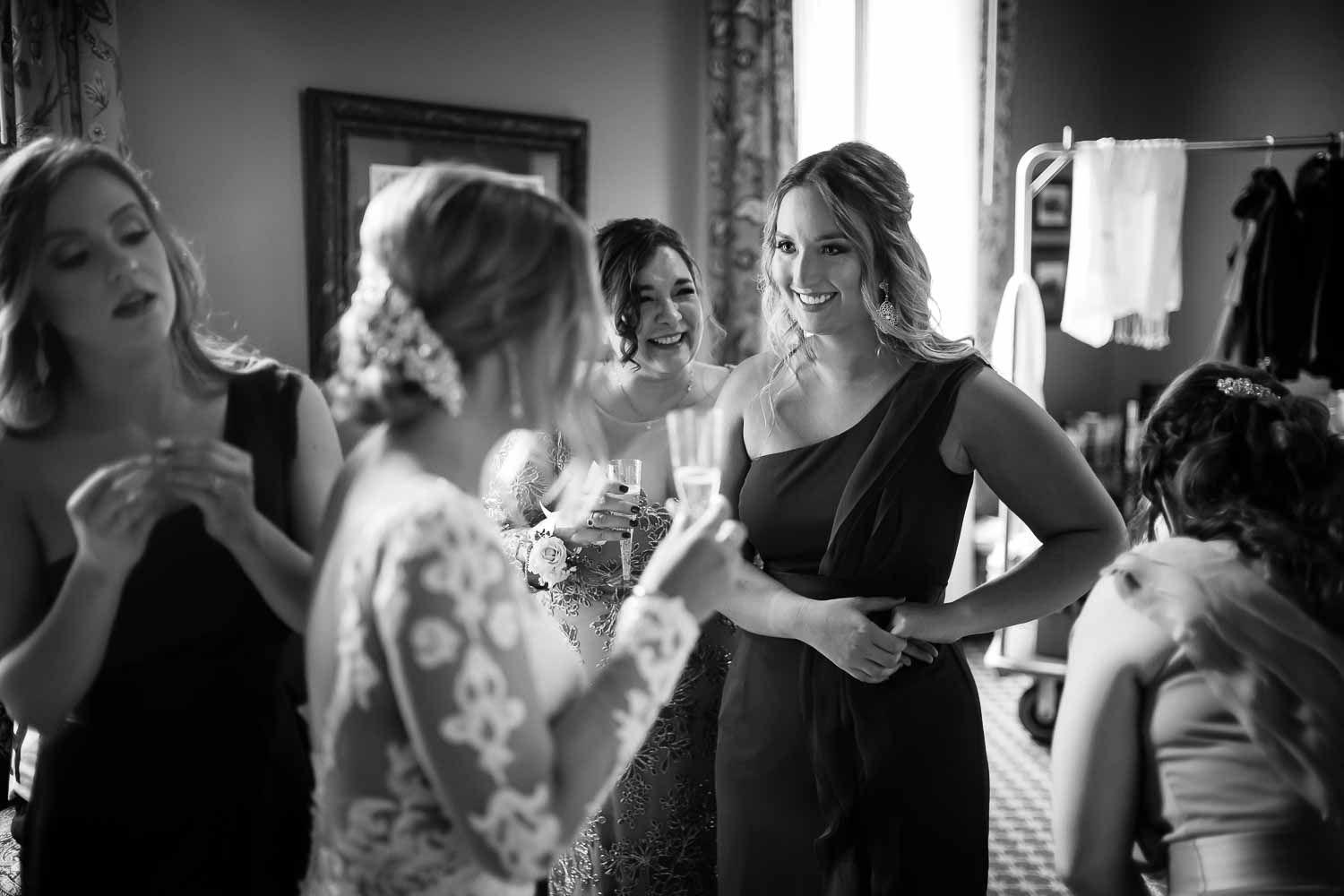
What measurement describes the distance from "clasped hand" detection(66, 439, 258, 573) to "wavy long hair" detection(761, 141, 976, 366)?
1.05 meters

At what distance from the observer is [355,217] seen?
3.79 meters

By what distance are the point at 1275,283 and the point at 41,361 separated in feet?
13.4

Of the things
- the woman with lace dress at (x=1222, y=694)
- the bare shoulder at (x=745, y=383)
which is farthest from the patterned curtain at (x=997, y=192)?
the woman with lace dress at (x=1222, y=694)

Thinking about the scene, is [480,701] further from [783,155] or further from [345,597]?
[783,155]

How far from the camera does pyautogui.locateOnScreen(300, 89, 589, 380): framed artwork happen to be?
3.68 m

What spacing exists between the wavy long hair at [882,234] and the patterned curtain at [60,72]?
7.04 ft

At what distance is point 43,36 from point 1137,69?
17.8 ft

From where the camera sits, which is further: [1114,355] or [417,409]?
[1114,355]

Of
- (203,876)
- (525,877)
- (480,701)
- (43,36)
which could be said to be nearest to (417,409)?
(480,701)

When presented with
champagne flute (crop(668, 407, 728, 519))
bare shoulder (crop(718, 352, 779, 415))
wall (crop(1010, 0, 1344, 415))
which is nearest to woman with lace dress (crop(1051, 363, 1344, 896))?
champagne flute (crop(668, 407, 728, 519))

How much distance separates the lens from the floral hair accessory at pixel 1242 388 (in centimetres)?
144

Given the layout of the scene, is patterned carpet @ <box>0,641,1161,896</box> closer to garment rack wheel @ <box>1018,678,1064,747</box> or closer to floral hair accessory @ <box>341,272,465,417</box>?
garment rack wheel @ <box>1018,678,1064,747</box>

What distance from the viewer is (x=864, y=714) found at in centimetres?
180

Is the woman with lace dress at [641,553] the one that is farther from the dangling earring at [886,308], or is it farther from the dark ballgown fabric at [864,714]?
the dangling earring at [886,308]
